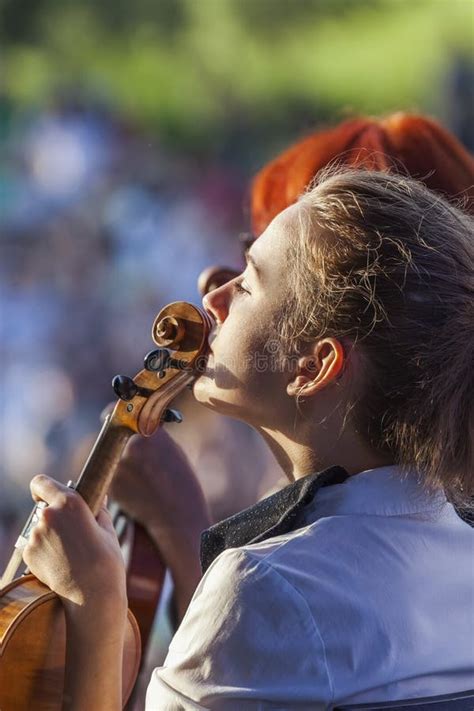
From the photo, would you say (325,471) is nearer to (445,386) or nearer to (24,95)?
(445,386)

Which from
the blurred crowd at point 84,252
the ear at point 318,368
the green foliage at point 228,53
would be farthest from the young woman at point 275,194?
the green foliage at point 228,53

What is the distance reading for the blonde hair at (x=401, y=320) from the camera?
1196 mm

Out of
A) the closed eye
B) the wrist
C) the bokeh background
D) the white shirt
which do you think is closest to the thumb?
the wrist

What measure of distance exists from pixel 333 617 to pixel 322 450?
0.23m

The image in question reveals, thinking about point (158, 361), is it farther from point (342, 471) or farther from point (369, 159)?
point (369, 159)

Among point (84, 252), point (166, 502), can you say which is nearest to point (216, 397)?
point (166, 502)

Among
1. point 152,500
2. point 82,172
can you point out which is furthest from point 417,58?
point 152,500

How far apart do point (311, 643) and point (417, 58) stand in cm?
541

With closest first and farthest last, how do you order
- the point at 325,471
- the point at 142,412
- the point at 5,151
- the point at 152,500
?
the point at 325,471 → the point at 142,412 → the point at 152,500 → the point at 5,151

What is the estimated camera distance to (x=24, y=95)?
591cm

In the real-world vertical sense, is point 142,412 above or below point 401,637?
above

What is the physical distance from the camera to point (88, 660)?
1.17 meters

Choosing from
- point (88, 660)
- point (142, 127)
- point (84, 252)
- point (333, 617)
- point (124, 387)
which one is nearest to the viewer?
point (333, 617)

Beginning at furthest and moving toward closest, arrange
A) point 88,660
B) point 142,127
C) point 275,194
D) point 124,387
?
point 142,127 < point 275,194 < point 124,387 < point 88,660
